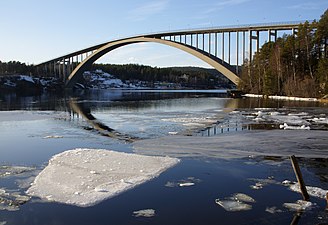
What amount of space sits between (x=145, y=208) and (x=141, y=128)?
36.9ft

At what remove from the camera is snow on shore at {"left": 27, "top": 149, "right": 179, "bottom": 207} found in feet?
23.3

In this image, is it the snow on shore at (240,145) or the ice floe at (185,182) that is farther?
the snow on shore at (240,145)

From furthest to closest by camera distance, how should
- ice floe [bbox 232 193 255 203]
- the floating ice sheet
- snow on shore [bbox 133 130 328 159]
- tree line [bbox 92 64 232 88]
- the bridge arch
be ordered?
tree line [bbox 92 64 232 88] → the bridge arch → snow on shore [bbox 133 130 328 159] → ice floe [bbox 232 193 255 203] → the floating ice sheet

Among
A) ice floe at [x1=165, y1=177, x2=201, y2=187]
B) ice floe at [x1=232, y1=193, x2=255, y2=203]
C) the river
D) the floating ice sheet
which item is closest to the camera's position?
the river

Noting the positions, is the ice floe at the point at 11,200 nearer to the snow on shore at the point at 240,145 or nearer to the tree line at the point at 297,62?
the snow on shore at the point at 240,145

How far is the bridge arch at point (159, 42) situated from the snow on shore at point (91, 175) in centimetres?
5144

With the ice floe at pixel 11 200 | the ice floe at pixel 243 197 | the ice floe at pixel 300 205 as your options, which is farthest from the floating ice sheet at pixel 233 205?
the ice floe at pixel 11 200

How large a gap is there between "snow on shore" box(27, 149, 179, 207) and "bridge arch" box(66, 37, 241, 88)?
5144 cm

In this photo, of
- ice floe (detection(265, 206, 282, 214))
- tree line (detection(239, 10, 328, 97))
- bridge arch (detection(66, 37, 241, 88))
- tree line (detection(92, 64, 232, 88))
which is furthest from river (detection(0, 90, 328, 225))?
tree line (detection(92, 64, 232, 88))

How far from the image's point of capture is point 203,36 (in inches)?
2527

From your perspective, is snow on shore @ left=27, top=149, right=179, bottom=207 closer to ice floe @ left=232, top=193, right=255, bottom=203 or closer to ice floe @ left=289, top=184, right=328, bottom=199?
ice floe @ left=232, top=193, right=255, bottom=203

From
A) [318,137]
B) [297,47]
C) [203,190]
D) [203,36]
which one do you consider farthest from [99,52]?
[203,190]

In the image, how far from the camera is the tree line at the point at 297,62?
1838 inches

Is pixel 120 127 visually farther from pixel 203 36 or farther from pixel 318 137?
pixel 203 36
